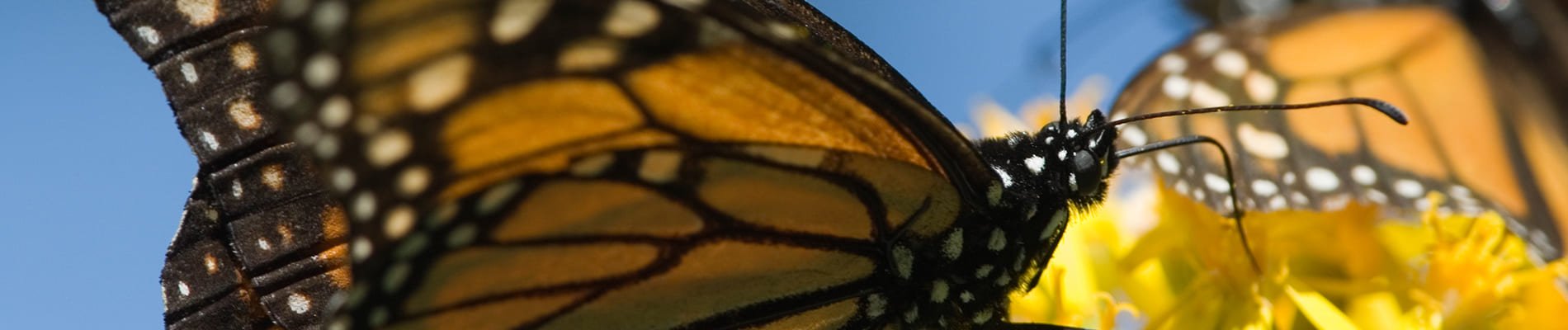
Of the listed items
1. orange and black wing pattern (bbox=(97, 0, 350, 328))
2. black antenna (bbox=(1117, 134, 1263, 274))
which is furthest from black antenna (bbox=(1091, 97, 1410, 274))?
orange and black wing pattern (bbox=(97, 0, 350, 328))

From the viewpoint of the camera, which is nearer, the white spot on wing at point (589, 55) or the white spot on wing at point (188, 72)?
the white spot on wing at point (589, 55)

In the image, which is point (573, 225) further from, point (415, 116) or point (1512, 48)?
point (1512, 48)

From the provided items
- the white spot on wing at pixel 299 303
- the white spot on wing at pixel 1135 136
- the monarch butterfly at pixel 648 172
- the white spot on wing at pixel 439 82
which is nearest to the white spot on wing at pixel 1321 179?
the white spot on wing at pixel 1135 136

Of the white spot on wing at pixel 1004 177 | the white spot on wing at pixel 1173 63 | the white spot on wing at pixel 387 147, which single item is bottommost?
the white spot on wing at pixel 1004 177

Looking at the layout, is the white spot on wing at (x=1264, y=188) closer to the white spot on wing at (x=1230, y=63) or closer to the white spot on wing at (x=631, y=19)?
the white spot on wing at (x=1230, y=63)

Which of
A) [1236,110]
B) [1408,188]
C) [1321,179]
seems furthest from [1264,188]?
[1236,110]

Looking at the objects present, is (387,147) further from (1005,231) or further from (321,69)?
(1005,231)
